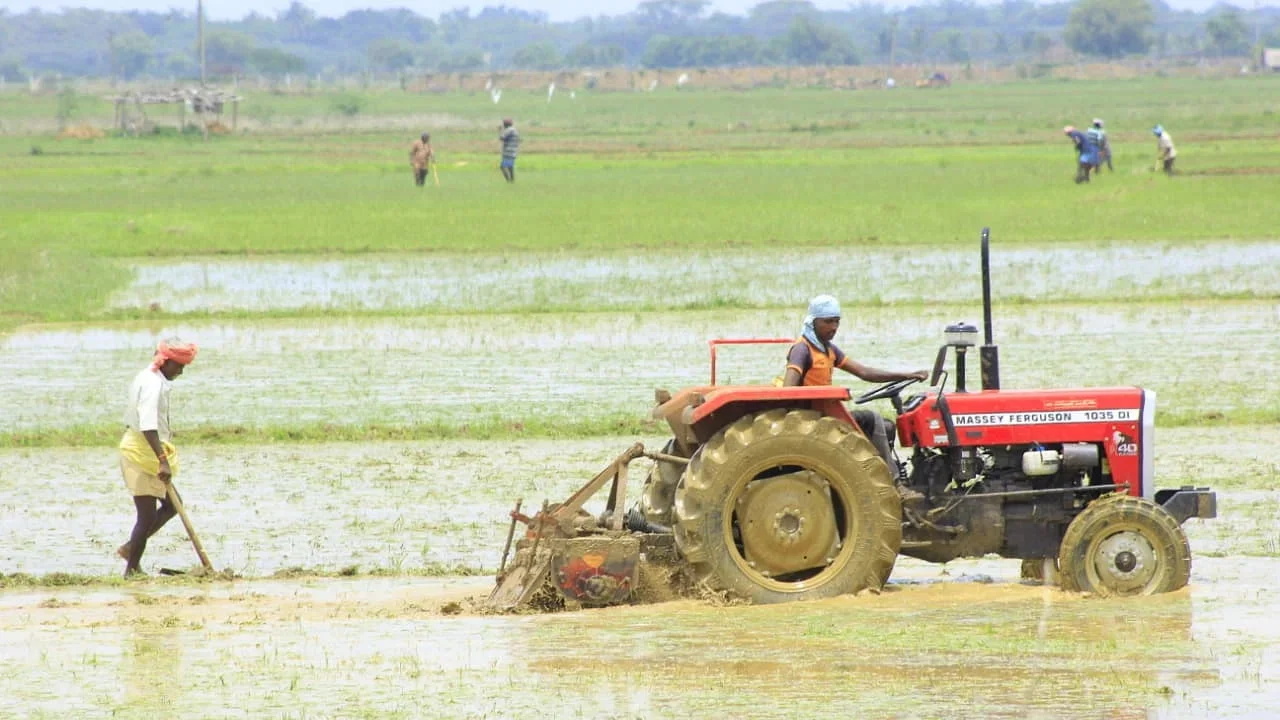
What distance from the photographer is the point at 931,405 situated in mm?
9453

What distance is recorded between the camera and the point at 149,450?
35.2ft

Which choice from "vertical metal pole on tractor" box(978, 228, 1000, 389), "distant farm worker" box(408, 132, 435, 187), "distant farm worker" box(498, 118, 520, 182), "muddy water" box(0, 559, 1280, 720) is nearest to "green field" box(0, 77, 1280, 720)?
"muddy water" box(0, 559, 1280, 720)

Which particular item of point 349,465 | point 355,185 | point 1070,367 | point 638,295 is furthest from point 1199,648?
point 355,185

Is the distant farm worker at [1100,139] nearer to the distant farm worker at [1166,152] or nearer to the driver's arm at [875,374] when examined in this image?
the distant farm worker at [1166,152]

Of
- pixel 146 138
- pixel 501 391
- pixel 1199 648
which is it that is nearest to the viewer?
pixel 1199 648

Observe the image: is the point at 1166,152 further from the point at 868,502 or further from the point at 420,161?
the point at 868,502

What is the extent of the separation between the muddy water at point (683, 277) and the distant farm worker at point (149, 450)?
484 inches

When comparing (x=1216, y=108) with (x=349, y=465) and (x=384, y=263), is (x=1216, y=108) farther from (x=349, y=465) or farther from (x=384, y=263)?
(x=349, y=465)

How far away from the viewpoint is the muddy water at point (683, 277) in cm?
2361

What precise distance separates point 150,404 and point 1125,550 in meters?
5.20

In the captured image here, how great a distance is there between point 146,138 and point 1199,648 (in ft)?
200

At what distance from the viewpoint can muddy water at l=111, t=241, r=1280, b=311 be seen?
77.5 feet

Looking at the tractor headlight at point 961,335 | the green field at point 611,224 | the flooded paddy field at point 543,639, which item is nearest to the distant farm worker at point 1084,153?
the green field at point 611,224

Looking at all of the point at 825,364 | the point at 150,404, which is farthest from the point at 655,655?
the point at 150,404
